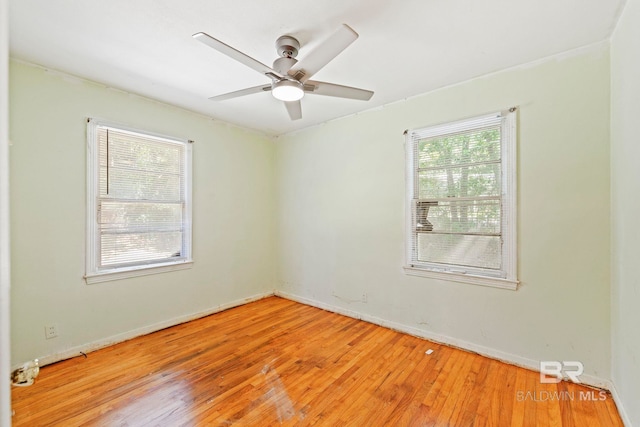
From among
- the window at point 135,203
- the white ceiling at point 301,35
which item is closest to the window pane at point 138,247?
the window at point 135,203

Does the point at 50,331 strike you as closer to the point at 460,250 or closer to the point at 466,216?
the point at 460,250

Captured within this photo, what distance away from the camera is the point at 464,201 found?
2756 millimetres

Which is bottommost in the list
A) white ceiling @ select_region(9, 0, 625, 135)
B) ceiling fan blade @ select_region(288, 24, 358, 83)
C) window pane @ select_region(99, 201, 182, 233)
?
window pane @ select_region(99, 201, 182, 233)

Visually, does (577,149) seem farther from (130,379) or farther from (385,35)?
(130,379)

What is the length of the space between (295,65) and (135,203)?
2308 millimetres

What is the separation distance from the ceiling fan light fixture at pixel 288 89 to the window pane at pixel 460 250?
6.30 feet

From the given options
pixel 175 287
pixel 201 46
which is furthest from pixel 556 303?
pixel 175 287

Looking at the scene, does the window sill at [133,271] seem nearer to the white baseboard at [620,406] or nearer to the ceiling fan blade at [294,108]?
the ceiling fan blade at [294,108]

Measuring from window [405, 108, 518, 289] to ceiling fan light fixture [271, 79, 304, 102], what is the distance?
4.91ft

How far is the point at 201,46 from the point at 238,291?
3.02 m

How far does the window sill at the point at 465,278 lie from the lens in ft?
8.11

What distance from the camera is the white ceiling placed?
1.76 m

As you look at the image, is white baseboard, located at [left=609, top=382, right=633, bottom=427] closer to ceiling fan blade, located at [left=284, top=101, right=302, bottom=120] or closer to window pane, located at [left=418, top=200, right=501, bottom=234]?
window pane, located at [left=418, top=200, right=501, bottom=234]

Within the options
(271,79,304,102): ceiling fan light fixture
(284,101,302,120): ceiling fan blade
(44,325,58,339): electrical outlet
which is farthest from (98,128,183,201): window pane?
(271,79,304,102): ceiling fan light fixture
